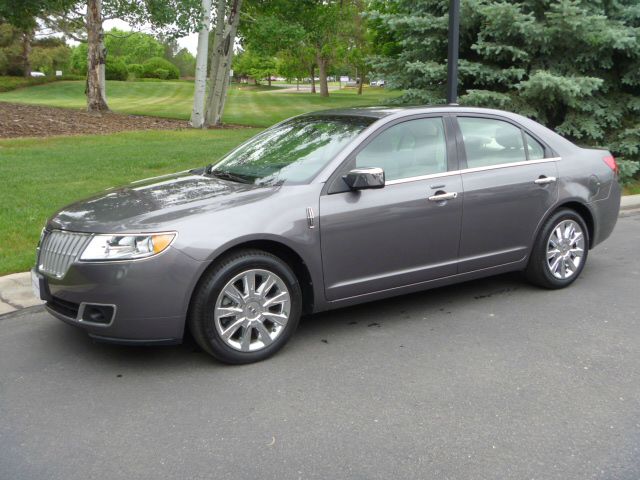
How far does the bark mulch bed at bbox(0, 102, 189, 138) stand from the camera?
1700 cm

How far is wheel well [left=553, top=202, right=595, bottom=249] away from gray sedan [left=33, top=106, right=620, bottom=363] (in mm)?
15

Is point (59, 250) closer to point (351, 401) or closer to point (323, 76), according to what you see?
point (351, 401)

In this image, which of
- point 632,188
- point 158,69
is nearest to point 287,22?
point 632,188

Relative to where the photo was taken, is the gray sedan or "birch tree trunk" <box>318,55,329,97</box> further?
"birch tree trunk" <box>318,55,329,97</box>

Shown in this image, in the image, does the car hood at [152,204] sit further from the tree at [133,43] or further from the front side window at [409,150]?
the tree at [133,43]

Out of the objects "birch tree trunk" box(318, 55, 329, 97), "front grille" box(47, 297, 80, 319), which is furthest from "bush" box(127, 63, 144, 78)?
"front grille" box(47, 297, 80, 319)

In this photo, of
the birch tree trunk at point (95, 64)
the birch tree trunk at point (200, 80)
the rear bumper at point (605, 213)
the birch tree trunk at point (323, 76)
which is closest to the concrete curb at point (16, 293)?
the rear bumper at point (605, 213)

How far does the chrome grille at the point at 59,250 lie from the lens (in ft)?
13.3

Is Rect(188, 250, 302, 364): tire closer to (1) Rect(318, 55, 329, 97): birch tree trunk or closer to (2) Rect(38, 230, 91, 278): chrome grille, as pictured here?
(2) Rect(38, 230, 91, 278): chrome grille

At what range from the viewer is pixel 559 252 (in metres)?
5.73

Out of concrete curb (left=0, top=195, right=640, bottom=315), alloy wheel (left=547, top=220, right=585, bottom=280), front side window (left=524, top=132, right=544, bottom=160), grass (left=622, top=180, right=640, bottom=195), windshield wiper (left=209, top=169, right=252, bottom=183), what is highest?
front side window (left=524, top=132, right=544, bottom=160)

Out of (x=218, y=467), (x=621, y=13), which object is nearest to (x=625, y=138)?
(x=621, y=13)

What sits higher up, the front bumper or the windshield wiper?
the windshield wiper

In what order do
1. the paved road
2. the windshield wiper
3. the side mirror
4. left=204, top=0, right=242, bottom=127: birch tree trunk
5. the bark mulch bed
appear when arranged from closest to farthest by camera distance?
the paved road < the side mirror < the windshield wiper < the bark mulch bed < left=204, top=0, right=242, bottom=127: birch tree trunk
